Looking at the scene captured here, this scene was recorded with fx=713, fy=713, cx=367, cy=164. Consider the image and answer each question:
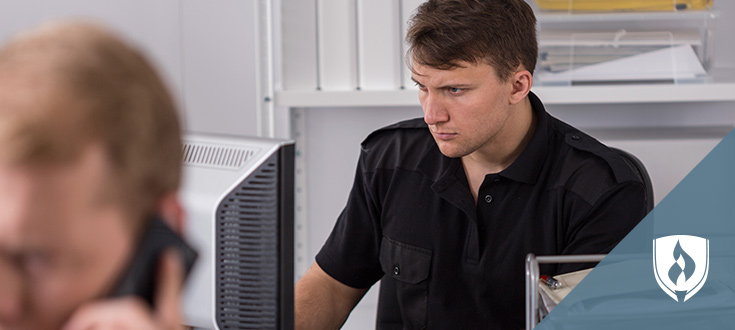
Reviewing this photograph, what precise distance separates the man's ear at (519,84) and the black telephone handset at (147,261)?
115cm

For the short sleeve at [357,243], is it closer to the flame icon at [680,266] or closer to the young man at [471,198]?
the young man at [471,198]

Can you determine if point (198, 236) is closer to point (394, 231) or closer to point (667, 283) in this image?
point (667, 283)

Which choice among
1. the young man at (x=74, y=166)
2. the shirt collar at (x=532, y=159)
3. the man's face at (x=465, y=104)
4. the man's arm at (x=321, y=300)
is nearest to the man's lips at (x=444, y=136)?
the man's face at (x=465, y=104)

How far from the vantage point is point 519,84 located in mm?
1382

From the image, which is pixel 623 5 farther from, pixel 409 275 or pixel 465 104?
pixel 409 275

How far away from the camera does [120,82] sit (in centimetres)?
23

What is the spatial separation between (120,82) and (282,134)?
1.90 m

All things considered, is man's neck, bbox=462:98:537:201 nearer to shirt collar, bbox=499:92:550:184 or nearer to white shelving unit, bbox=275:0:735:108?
shirt collar, bbox=499:92:550:184

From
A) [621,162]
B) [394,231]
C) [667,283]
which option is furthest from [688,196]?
[667,283]

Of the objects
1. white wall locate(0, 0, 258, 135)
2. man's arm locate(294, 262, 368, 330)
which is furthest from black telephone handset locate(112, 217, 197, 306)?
white wall locate(0, 0, 258, 135)

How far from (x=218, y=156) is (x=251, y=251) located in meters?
0.11

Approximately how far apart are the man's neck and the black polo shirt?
0.03 meters

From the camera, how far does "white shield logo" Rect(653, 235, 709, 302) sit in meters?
0.83
